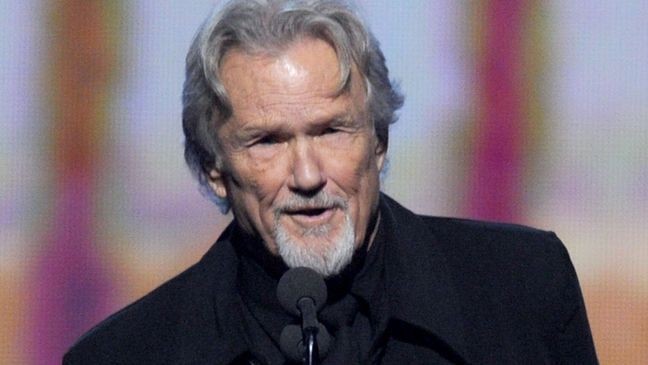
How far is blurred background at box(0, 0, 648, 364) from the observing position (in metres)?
3.87

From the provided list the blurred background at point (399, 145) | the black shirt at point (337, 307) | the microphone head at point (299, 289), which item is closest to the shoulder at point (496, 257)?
the black shirt at point (337, 307)

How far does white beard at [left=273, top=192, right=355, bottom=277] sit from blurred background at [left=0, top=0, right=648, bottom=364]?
1.02m

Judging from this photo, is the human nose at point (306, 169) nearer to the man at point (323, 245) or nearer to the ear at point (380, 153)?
the man at point (323, 245)

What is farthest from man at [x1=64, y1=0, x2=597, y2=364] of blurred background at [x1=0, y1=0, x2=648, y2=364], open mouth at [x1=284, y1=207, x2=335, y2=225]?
blurred background at [x1=0, y1=0, x2=648, y2=364]

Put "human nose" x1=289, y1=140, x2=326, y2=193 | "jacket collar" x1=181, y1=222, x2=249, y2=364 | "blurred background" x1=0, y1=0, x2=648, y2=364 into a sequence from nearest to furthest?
"human nose" x1=289, y1=140, x2=326, y2=193
"jacket collar" x1=181, y1=222, x2=249, y2=364
"blurred background" x1=0, y1=0, x2=648, y2=364

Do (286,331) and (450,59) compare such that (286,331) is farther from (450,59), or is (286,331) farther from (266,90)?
(450,59)

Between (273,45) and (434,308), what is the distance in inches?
23.6

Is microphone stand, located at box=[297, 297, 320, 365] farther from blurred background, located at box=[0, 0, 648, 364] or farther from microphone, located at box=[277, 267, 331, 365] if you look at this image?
blurred background, located at box=[0, 0, 648, 364]

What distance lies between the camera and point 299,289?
8.50ft

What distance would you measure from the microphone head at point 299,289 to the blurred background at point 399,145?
1239 mm

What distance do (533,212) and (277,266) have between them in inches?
43.2

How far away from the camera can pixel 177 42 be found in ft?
12.9

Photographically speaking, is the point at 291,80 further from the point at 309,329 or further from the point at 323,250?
the point at 309,329

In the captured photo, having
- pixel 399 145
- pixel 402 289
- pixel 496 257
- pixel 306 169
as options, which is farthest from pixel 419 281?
pixel 399 145
